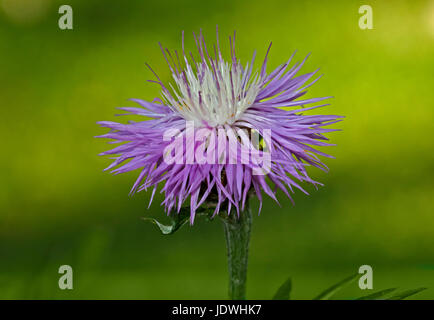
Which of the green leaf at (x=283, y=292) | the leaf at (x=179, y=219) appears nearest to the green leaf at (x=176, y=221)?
the leaf at (x=179, y=219)

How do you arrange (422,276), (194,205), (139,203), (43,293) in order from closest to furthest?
(194,205), (43,293), (422,276), (139,203)

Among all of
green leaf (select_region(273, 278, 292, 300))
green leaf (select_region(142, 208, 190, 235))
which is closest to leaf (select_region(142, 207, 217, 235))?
green leaf (select_region(142, 208, 190, 235))

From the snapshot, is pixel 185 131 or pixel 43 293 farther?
pixel 43 293

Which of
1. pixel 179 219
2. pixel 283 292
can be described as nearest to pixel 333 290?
pixel 283 292

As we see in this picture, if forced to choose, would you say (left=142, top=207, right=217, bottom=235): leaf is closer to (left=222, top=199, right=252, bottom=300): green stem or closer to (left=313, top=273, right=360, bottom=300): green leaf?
(left=222, top=199, right=252, bottom=300): green stem

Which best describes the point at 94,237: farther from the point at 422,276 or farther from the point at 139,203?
the point at 422,276
